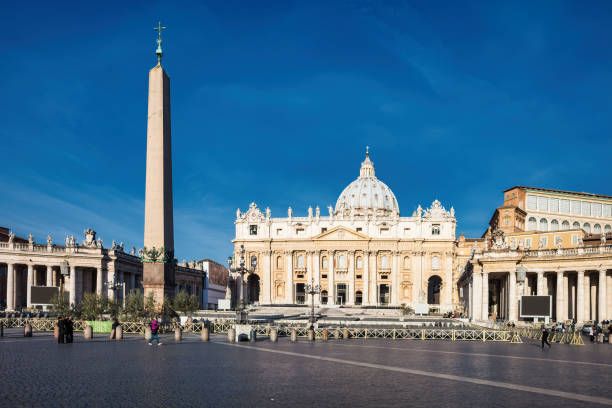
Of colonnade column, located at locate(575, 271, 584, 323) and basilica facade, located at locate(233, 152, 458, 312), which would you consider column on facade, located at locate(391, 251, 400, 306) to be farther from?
colonnade column, located at locate(575, 271, 584, 323)

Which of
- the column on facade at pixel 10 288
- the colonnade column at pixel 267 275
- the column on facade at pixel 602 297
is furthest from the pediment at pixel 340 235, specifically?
the column on facade at pixel 602 297

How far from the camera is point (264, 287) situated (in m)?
112

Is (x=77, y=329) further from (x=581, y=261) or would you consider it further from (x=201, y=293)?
(x=201, y=293)

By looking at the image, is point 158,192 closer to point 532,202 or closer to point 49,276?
point 49,276

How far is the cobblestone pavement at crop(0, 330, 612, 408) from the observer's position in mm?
12859

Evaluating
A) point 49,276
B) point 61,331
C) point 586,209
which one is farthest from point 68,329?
point 586,209

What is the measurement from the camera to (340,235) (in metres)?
110

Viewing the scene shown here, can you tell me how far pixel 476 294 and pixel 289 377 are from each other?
43168 millimetres

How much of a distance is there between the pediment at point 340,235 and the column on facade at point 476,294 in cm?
5145

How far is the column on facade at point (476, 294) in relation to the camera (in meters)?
56.6

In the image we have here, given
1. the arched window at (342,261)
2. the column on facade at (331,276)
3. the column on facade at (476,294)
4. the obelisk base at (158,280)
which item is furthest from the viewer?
the arched window at (342,261)

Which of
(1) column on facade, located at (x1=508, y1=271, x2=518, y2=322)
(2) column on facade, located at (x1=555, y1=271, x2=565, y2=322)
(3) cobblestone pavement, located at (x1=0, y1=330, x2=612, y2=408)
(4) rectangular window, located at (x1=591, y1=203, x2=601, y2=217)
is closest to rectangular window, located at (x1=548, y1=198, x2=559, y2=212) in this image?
(4) rectangular window, located at (x1=591, y1=203, x2=601, y2=217)

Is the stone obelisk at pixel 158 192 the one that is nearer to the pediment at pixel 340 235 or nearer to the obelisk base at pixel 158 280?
the obelisk base at pixel 158 280

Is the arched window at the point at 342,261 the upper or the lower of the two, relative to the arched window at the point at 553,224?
lower
